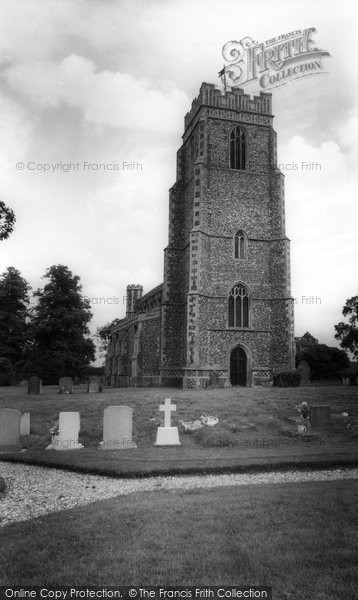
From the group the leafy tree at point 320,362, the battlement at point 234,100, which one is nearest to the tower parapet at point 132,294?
the leafy tree at point 320,362

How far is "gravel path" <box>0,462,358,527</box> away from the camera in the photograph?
6996 millimetres

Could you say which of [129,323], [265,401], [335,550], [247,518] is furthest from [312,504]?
[129,323]

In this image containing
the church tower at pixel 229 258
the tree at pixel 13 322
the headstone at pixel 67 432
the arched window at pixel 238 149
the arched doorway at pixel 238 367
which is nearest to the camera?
the headstone at pixel 67 432

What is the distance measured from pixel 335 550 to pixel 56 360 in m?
35.9

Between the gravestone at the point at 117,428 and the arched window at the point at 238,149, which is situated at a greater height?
the arched window at the point at 238,149

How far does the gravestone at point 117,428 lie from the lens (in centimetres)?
1198

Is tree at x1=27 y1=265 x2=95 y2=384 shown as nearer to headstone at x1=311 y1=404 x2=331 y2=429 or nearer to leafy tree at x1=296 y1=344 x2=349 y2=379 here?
leafy tree at x1=296 y1=344 x2=349 y2=379

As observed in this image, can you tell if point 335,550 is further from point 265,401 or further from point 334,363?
point 334,363

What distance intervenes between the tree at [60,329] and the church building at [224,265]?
10954 mm

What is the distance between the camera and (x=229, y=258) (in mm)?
28234

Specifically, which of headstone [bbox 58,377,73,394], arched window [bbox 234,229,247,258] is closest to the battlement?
arched window [bbox 234,229,247,258]

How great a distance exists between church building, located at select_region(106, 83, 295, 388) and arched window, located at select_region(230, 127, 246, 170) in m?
0.07

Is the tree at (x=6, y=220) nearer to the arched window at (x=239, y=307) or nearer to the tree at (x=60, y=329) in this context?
the arched window at (x=239, y=307)

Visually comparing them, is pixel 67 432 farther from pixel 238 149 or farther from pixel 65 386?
pixel 238 149
